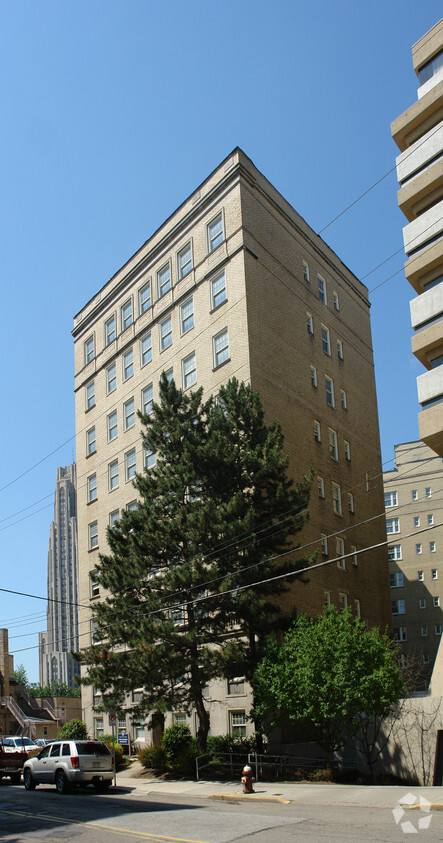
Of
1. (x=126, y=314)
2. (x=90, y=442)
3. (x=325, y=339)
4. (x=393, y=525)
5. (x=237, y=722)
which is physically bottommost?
(x=237, y=722)

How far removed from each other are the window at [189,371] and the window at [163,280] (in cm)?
554

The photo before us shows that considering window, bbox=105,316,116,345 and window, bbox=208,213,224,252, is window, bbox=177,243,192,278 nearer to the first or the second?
window, bbox=208,213,224,252

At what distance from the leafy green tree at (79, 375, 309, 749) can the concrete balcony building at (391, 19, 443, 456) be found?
5829mm

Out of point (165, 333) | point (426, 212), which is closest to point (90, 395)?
point (165, 333)

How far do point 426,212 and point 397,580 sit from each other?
152ft

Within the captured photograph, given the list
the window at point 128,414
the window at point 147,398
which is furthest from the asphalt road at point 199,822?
the window at point 128,414

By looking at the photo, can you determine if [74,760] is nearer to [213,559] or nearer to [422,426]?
[213,559]

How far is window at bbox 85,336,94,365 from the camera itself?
52281 millimetres

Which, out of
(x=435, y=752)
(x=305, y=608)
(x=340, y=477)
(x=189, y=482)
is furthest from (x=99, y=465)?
(x=435, y=752)

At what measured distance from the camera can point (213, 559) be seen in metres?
27.8

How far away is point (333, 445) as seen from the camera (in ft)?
143

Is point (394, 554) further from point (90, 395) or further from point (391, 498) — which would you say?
point (90, 395)

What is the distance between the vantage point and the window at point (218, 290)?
127ft

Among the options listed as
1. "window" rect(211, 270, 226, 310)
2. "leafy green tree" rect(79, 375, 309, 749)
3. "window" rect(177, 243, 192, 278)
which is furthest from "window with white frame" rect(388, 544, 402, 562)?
"leafy green tree" rect(79, 375, 309, 749)
